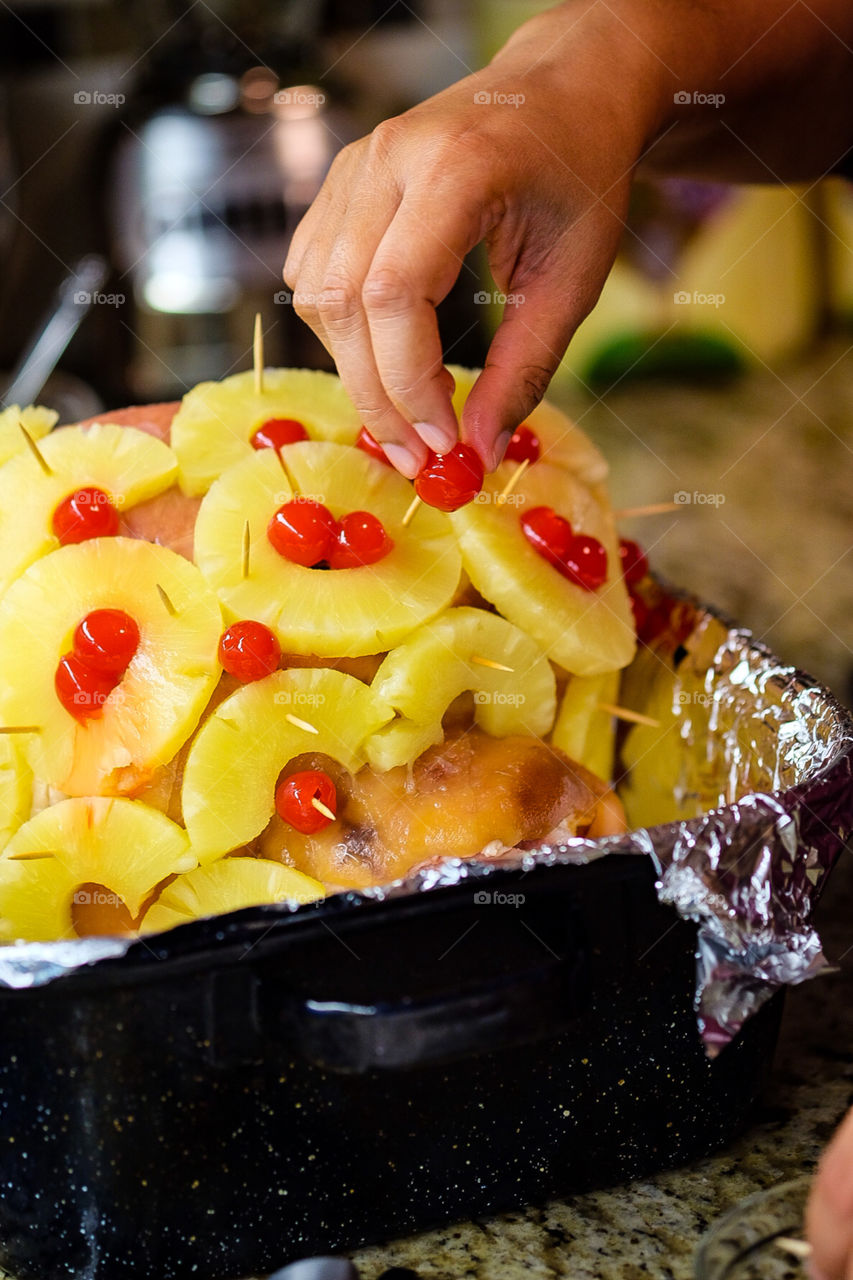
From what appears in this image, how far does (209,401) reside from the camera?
1.02 metres

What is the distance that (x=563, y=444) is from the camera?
1.09 meters

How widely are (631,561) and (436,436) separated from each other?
14.1 inches

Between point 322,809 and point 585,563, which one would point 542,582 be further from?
point 322,809

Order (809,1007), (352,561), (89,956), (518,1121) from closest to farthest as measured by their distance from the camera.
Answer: (89,956) < (518,1121) < (352,561) < (809,1007)

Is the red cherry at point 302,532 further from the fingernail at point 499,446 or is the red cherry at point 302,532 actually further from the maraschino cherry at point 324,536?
the fingernail at point 499,446

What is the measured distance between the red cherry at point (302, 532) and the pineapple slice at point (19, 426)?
8.5 inches

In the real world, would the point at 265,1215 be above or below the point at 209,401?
below

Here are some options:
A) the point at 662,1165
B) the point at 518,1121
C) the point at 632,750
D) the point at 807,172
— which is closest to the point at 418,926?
the point at 518,1121

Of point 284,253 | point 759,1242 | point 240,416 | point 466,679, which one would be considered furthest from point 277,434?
point 284,253

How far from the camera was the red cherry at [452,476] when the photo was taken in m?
0.87

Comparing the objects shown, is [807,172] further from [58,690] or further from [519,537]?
[58,690]

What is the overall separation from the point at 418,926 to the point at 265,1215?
0.23m

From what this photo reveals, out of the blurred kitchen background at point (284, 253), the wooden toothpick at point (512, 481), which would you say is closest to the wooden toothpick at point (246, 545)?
the wooden toothpick at point (512, 481)

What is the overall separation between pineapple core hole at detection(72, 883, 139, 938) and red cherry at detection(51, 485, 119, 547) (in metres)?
0.26
